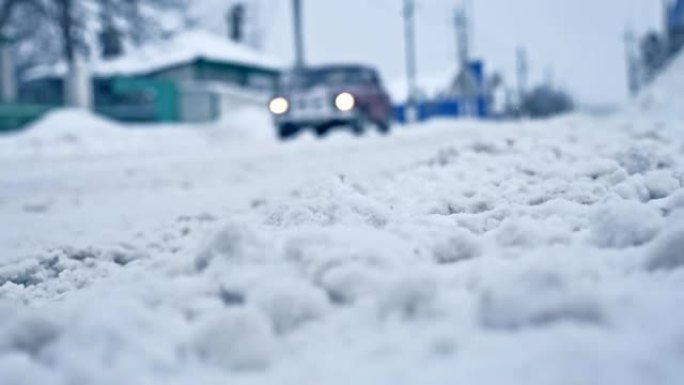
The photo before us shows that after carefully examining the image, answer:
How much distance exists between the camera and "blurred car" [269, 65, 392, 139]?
46.6 ft

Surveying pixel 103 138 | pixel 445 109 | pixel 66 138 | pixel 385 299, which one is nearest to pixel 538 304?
pixel 385 299

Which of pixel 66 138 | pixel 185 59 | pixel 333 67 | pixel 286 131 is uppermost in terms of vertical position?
pixel 185 59

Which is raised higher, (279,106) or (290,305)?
(279,106)

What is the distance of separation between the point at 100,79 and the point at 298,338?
33.2 metres

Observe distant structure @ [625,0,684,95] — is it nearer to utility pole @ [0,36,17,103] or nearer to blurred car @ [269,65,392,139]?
blurred car @ [269,65,392,139]

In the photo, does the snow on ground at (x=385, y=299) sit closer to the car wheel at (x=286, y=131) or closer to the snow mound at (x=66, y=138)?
the car wheel at (x=286, y=131)

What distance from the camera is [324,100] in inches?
→ 557

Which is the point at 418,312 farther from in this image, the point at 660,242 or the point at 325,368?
the point at 660,242

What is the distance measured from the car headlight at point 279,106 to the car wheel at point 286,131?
0.30 meters

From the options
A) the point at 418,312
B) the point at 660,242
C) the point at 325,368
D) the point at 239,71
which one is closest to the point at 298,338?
the point at 325,368

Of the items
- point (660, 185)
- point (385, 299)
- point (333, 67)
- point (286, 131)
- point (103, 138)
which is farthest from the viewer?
point (103, 138)

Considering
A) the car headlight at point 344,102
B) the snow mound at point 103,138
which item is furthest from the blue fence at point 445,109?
the car headlight at point 344,102

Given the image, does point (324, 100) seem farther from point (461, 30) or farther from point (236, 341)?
point (461, 30)

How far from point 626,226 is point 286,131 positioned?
13.0 meters
